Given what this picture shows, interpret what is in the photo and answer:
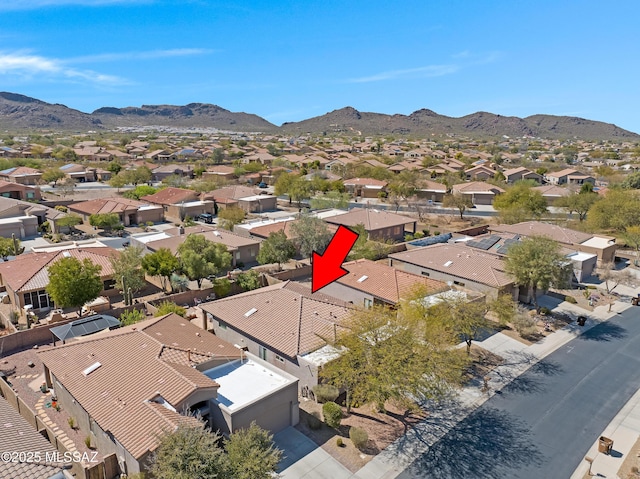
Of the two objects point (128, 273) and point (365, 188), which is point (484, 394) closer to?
point (128, 273)

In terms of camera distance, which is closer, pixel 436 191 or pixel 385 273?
pixel 385 273

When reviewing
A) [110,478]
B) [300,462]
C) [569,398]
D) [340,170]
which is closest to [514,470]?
[569,398]

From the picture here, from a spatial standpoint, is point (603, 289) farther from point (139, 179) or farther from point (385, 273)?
point (139, 179)

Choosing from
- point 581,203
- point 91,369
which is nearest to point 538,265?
point 91,369

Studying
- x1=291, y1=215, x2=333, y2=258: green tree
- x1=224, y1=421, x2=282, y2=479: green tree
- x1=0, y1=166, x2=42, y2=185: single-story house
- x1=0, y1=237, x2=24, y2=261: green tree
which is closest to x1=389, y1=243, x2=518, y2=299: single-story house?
x1=291, y1=215, x2=333, y2=258: green tree

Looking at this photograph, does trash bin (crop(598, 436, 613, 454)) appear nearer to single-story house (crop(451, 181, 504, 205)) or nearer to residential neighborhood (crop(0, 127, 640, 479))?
residential neighborhood (crop(0, 127, 640, 479))

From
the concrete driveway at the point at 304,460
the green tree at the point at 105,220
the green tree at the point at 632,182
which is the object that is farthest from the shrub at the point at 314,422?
the green tree at the point at 632,182

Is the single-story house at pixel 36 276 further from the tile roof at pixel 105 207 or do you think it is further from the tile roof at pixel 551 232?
the tile roof at pixel 551 232
